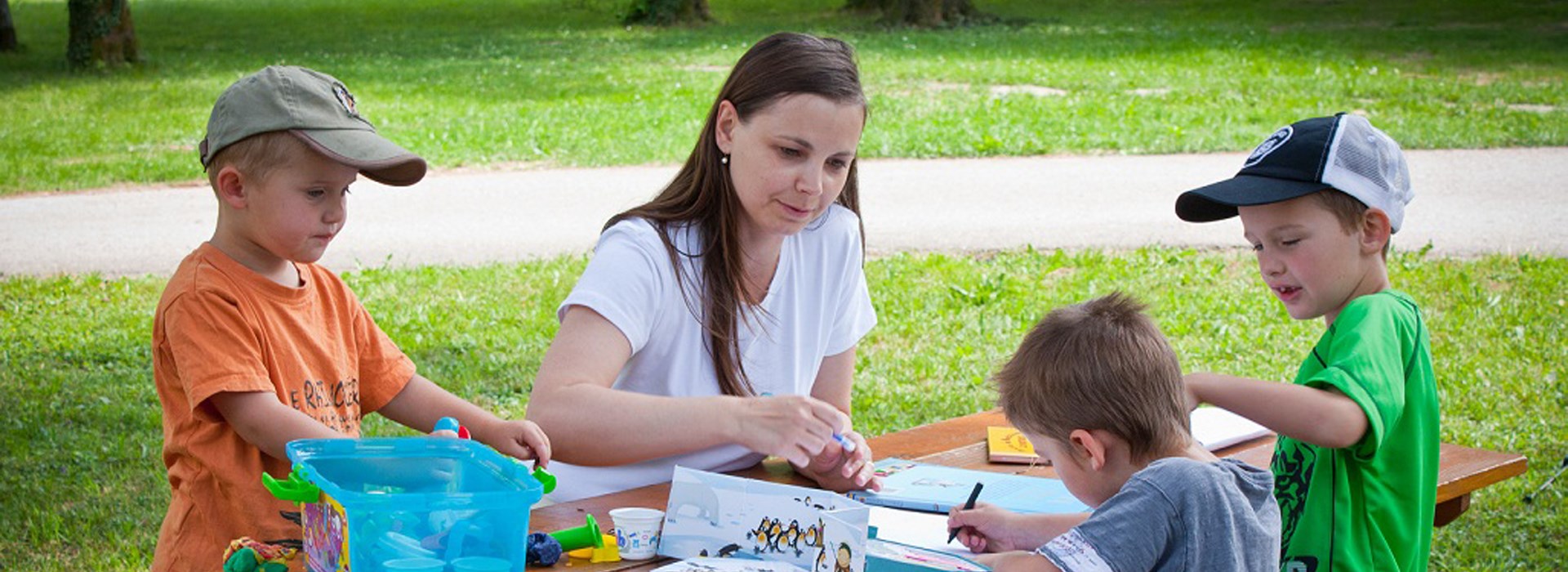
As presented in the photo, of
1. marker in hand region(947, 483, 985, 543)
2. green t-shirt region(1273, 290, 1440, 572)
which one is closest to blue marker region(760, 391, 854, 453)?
marker in hand region(947, 483, 985, 543)

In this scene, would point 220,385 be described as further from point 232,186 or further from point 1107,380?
point 1107,380

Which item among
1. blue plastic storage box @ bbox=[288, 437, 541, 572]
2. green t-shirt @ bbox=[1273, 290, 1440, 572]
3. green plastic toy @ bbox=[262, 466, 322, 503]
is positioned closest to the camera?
blue plastic storage box @ bbox=[288, 437, 541, 572]

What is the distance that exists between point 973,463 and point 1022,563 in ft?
2.80

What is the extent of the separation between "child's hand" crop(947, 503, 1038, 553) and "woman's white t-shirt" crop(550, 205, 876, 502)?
526 mm

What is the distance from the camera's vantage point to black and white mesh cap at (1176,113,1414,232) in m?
2.47

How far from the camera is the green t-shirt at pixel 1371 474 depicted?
2.36m

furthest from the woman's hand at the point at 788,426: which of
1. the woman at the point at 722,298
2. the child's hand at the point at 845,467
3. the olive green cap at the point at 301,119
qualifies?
the olive green cap at the point at 301,119

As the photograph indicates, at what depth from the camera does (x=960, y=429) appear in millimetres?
3057

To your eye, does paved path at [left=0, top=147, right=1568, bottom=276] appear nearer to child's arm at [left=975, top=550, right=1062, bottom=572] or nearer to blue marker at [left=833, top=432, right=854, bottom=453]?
blue marker at [left=833, top=432, right=854, bottom=453]

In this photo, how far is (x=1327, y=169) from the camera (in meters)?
2.46

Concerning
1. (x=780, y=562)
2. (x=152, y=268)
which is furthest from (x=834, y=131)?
(x=152, y=268)

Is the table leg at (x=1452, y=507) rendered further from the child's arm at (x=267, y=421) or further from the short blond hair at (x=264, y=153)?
the short blond hair at (x=264, y=153)

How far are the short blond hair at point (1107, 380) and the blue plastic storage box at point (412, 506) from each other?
2.22 ft

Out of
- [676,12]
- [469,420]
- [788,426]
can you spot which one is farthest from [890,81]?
[788,426]
